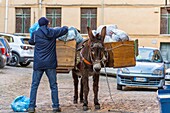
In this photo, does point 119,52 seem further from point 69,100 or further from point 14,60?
point 14,60

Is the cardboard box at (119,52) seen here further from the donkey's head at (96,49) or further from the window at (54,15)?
the window at (54,15)

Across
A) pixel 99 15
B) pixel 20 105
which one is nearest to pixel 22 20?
pixel 99 15

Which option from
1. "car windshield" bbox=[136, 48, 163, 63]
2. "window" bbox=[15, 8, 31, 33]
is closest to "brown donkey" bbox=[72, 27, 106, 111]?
"car windshield" bbox=[136, 48, 163, 63]

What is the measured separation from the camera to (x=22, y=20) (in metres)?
35.2

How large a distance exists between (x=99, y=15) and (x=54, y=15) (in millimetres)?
3503

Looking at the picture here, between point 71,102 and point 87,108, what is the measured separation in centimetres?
174

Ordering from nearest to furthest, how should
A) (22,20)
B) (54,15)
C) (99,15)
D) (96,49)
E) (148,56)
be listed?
(96,49) < (148,56) < (99,15) < (54,15) < (22,20)

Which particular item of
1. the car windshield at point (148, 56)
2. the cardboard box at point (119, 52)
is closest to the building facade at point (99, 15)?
the car windshield at point (148, 56)

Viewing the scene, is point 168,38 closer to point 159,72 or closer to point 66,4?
point 66,4

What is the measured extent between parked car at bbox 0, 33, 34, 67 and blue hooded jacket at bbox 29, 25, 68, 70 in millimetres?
15992

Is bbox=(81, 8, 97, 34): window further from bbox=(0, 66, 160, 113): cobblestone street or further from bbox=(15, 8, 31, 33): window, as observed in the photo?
bbox=(0, 66, 160, 113): cobblestone street

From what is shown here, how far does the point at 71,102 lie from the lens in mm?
12266

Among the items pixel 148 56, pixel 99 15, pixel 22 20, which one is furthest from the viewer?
pixel 22 20

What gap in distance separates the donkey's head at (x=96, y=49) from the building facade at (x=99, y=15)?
23.2 metres
